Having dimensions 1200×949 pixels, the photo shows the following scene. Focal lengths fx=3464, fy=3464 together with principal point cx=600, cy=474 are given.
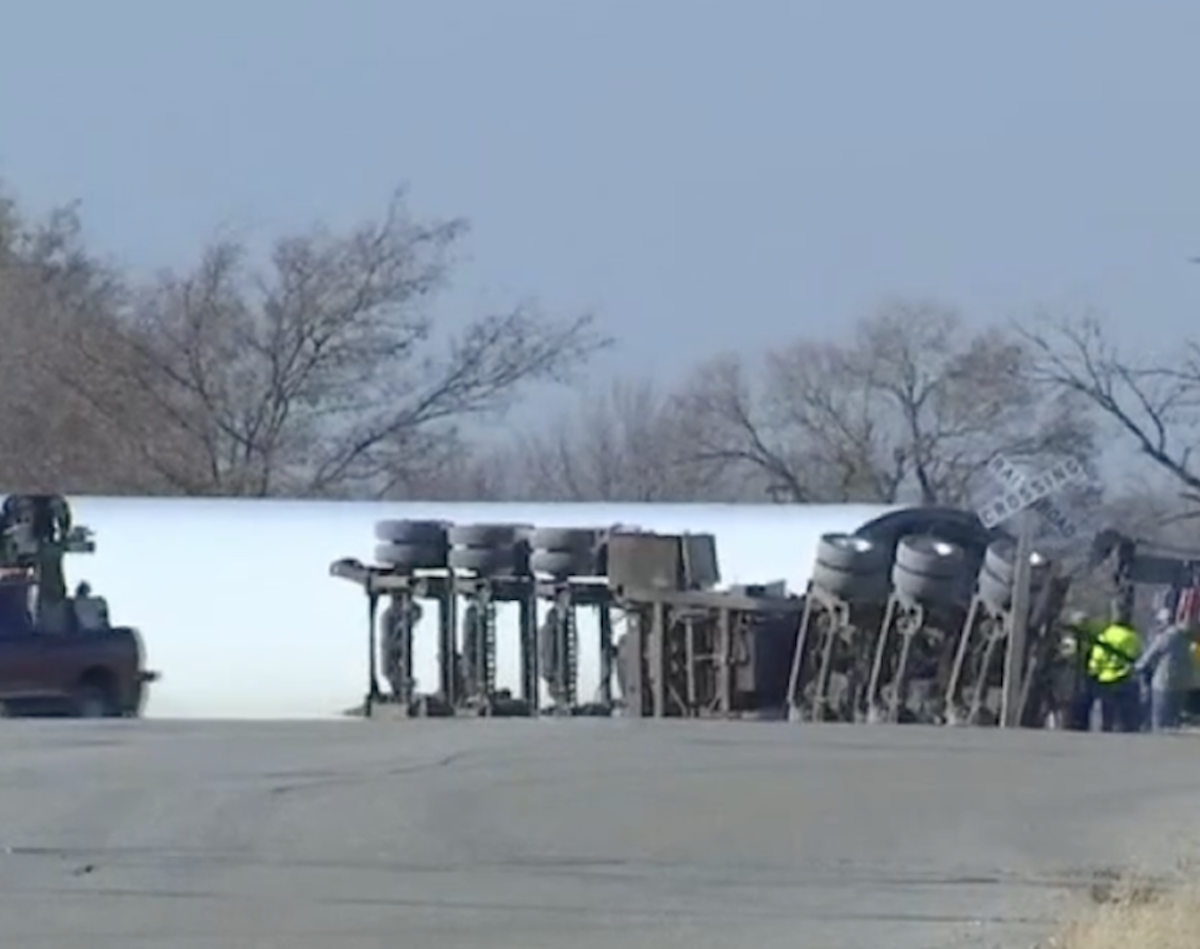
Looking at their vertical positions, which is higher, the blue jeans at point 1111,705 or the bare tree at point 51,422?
the bare tree at point 51,422

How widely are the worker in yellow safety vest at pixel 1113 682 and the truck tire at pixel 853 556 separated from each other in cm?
226

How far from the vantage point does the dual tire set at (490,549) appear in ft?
119

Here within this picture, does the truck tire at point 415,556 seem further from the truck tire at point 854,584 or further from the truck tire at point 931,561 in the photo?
the truck tire at point 931,561

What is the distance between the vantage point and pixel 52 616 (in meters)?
36.7

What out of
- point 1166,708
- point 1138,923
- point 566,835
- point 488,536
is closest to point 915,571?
point 1166,708

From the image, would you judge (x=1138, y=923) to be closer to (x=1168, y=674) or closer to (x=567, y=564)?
(x=1168, y=674)

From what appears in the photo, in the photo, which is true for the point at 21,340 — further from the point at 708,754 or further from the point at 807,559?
the point at 708,754

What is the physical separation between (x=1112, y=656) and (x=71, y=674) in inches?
425

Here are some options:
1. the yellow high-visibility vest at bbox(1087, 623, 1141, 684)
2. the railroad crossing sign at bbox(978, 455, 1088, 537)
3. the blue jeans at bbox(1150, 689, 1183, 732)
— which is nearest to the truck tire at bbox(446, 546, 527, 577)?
the yellow high-visibility vest at bbox(1087, 623, 1141, 684)

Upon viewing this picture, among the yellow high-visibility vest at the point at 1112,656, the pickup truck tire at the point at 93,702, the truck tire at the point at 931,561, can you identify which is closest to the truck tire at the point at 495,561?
the pickup truck tire at the point at 93,702

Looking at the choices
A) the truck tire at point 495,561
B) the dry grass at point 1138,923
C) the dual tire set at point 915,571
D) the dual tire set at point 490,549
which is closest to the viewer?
the dry grass at point 1138,923

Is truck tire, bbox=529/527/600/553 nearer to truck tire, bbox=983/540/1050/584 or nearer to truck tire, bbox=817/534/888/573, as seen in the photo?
truck tire, bbox=817/534/888/573

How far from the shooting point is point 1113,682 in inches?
1330

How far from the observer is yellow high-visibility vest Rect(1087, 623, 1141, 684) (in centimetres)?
3362
